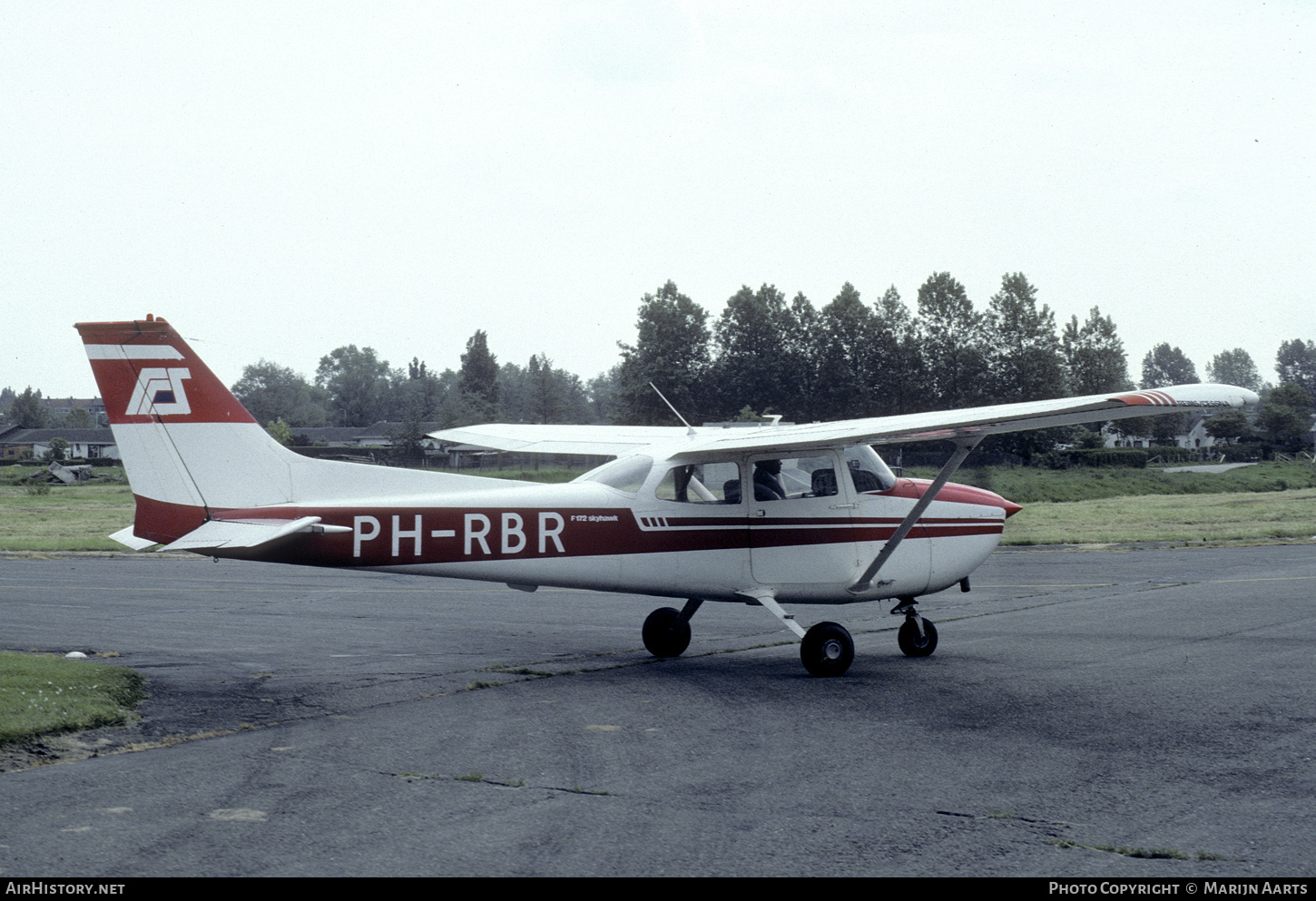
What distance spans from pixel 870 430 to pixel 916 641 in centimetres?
264

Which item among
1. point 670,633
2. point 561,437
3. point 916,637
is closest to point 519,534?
point 670,633

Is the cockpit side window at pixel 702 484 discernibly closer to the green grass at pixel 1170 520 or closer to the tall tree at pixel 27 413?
the green grass at pixel 1170 520

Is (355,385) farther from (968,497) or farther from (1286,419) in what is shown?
(968,497)

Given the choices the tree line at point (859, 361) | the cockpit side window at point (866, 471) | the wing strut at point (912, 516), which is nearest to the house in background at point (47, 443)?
the tree line at point (859, 361)

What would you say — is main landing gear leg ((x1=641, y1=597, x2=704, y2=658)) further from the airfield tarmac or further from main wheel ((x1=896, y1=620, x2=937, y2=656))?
main wheel ((x1=896, y1=620, x2=937, y2=656))

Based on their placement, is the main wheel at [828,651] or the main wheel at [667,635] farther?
the main wheel at [667,635]

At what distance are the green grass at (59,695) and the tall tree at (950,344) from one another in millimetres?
69653

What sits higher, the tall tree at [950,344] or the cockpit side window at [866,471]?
the tall tree at [950,344]

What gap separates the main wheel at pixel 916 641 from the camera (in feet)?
39.7

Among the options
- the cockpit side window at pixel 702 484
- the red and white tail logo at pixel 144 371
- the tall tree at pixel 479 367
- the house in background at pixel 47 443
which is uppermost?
the tall tree at pixel 479 367

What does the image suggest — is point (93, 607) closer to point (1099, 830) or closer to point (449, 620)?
point (449, 620)

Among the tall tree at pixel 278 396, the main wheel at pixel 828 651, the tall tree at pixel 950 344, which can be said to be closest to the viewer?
the main wheel at pixel 828 651

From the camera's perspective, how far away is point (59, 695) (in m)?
9.07

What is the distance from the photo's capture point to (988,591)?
60.4 feet
